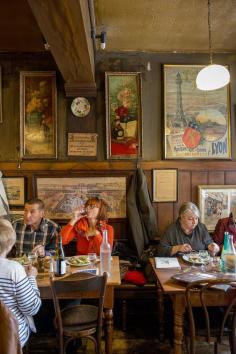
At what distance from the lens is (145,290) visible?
10.9ft

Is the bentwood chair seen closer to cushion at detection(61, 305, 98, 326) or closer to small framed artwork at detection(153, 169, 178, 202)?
cushion at detection(61, 305, 98, 326)

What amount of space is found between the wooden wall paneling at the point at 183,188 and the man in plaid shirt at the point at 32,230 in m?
1.47

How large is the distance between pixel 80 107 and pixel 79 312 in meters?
2.24

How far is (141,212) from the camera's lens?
→ 3.73 metres

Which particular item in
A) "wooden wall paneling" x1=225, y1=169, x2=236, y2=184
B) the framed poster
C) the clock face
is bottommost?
the framed poster

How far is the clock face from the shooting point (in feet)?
→ 12.4

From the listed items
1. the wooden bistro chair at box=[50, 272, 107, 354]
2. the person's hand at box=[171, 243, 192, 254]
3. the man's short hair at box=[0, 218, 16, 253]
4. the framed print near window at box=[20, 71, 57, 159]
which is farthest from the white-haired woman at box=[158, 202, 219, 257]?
the framed print near window at box=[20, 71, 57, 159]

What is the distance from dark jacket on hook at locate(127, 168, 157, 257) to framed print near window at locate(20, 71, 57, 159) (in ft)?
3.22

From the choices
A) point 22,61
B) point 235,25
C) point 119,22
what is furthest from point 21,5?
point 235,25

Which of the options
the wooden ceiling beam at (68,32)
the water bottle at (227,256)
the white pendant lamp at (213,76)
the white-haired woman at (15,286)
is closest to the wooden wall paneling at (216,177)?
the white pendant lamp at (213,76)

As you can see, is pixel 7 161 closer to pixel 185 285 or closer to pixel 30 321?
pixel 30 321

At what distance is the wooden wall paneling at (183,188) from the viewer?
3840mm

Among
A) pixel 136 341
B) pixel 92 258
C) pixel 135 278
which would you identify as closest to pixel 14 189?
pixel 92 258

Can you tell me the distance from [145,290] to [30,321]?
1.46 meters
